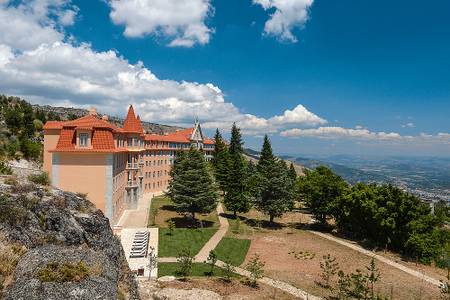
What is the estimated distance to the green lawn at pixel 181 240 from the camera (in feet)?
110

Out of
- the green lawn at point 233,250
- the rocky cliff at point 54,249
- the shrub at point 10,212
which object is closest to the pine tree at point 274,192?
the green lawn at point 233,250

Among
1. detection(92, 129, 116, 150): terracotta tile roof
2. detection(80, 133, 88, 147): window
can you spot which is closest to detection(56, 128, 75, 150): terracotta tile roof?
detection(80, 133, 88, 147): window

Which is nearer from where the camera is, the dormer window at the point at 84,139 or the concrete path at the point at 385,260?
the concrete path at the point at 385,260

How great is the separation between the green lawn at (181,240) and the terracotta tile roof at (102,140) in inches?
421

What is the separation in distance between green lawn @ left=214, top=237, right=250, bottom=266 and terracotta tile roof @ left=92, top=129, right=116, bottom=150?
1494cm

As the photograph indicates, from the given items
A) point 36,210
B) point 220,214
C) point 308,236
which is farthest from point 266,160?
point 36,210

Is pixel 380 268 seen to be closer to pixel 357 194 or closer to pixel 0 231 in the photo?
pixel 357 194

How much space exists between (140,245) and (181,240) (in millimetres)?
4972

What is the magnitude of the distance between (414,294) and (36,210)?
25673 millimetres

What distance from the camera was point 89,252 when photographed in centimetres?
1291

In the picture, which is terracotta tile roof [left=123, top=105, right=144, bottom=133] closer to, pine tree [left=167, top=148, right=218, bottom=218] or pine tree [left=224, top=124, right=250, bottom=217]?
pine tree [left=167, top=148, right=218, bottom=218]

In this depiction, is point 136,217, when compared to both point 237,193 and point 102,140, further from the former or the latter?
point 237,193

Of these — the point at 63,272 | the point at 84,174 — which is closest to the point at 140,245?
the point at 84,174

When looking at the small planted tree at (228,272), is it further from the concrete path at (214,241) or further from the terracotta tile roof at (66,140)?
the terracotta tile roof at (66,140)
